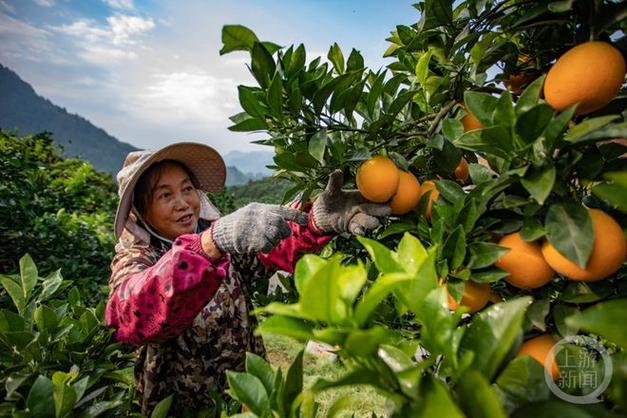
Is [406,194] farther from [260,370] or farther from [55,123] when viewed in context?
[55,123]

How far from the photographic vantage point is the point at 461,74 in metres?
0.84

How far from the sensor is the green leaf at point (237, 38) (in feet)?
2.22

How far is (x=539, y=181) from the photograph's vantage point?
1.72 ft

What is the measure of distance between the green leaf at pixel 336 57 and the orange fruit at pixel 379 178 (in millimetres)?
344

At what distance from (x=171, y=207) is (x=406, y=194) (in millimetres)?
1069

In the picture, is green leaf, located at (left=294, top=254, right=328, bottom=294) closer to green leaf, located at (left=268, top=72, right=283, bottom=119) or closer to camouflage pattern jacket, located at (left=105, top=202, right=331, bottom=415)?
green leaf, located at (left=268, top=72, right=283, bottom=119)

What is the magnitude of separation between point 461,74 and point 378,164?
296 mm

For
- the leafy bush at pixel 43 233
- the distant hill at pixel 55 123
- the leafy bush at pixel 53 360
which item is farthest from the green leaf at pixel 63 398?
the distant hill at pixel 55 123

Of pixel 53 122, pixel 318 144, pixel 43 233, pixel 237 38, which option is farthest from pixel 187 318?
pixel 53 122

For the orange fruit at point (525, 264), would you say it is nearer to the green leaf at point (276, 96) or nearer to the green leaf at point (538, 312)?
the green leaf at point (538, 312)

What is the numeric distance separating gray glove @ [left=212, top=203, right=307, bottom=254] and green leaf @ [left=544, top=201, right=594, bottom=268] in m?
0.69

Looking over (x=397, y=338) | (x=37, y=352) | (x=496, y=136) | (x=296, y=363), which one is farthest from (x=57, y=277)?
(x=496, y=136)

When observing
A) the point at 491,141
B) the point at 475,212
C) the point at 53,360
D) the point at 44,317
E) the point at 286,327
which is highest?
the point at 491,141

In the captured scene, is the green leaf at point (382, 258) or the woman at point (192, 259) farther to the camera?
the woman at point (192, 259)
